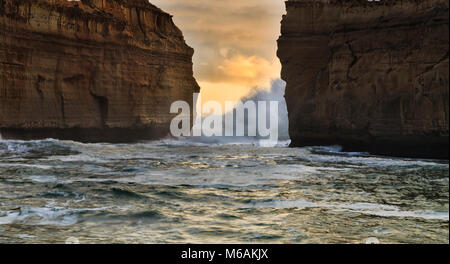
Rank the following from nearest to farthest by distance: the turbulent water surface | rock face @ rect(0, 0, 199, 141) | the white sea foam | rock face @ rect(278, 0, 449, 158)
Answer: the turbulent water surface
the white sea foam
rock face @ rect(278, 0, 449, 158)
rock face @ rect(0, 0, 199, 141)

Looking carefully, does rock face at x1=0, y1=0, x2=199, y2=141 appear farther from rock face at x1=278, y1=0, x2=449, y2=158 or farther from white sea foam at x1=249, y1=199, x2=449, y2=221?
white sea foam at x1=249, y1=199, x2=449, y2=221

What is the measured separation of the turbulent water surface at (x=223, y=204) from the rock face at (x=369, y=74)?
592 cm

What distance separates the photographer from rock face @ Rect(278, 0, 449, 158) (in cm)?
2222

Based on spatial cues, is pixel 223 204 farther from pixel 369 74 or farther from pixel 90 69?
pixel 90 69

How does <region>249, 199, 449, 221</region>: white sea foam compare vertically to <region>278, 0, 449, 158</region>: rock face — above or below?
below

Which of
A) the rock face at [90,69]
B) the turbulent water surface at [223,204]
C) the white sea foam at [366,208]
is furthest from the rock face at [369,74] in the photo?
the white sea foam at [366,208]

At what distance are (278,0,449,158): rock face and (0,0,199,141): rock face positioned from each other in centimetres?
1279

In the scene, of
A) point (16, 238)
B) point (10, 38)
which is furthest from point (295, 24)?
point (16, 238)

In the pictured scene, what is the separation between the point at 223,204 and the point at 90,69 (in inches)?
1086

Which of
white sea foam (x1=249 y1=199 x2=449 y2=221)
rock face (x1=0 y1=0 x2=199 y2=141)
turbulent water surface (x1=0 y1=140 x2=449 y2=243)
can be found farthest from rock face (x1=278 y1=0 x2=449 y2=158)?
white sea foam (x1=249 y1=199 x2=449 y2=221)

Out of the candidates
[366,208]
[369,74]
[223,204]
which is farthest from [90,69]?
[366,208]
